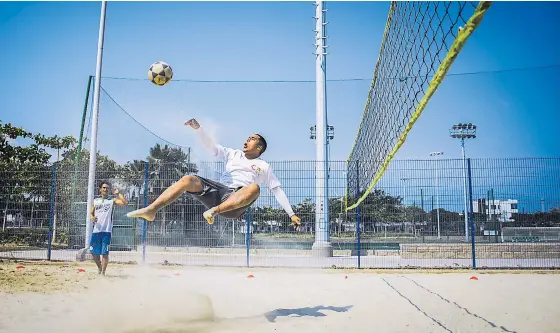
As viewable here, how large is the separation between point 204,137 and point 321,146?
7.46m

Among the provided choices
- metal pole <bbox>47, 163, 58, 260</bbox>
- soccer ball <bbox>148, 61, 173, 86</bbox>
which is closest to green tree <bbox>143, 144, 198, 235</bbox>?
metal pole <bbox>47, 163, 58, 260</bbox>

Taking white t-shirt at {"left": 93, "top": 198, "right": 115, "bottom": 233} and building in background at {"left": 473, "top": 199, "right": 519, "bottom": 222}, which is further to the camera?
building in background at {"left": 473, "top": 199, "right": 519, "bottom": 222}

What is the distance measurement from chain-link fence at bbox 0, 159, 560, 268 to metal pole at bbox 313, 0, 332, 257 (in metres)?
0.17

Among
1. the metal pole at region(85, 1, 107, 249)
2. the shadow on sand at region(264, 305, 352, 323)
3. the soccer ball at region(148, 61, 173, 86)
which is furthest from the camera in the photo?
the metal pole at region(85, 1, 107, 249)

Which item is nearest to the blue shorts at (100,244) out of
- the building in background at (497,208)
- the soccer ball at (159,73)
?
the soccer ball at (159,73)

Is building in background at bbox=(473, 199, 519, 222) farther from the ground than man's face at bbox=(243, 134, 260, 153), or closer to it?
closer to it

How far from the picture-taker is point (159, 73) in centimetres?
552

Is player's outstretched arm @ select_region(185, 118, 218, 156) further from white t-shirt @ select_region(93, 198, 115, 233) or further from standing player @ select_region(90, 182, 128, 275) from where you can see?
white t-shirt @ select_region(93, 198, 115, 233)

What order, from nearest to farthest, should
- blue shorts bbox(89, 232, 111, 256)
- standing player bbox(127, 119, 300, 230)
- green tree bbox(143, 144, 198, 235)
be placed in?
1. standing player bbox(127, 119, 300, 230)
2. blue shorts bbox(89, 232, 111, 256)
3. green tree bbox(143, 144, 198, 235)

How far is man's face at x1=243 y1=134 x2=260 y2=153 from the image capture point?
15.8 ft

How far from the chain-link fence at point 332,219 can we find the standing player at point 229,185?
4519 mm

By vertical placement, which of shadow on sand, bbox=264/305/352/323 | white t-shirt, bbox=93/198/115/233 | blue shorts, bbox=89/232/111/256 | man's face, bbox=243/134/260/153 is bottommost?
shadow on sand, bbox=264/305/352/323

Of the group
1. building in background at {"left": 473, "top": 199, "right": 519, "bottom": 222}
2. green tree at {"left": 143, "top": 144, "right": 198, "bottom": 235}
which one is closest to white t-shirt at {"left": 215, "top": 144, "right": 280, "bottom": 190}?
green tree at {"left": 143, "top": 144, "right": 198, "bottom": 235}

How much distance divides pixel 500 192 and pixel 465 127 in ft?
69.5
